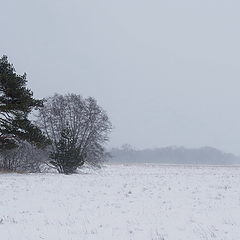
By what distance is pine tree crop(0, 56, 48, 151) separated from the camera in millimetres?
33094

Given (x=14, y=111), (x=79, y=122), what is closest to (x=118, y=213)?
(x=14, y=111)

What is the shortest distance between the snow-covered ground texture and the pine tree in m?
10.9

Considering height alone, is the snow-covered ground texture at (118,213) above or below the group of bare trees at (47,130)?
below

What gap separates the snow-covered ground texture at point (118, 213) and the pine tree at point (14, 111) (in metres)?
10.9

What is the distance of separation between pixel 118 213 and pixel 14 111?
20989 mm

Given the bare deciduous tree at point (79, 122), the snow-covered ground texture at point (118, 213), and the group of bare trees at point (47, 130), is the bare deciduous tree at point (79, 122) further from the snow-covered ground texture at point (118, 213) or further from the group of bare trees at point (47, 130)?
the snow-covered ground texture at point (118, 213)

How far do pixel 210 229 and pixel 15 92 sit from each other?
24.3m

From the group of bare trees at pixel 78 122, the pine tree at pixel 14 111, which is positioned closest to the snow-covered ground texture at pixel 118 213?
the pine tree at pixel 14 111

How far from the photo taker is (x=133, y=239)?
35.9ft

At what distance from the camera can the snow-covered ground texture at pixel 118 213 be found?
11.5 metres

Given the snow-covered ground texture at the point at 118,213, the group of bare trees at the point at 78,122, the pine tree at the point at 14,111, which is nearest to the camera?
the snow-covered ground texture at the point at 118,213

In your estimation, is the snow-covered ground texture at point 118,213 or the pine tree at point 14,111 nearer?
the snow-covered ground texture at point 118,213

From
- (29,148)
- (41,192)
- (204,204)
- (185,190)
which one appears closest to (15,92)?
(29,148)

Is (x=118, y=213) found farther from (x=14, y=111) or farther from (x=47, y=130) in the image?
(x=47, y=130)
